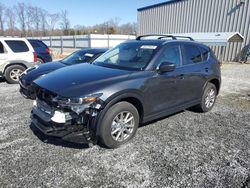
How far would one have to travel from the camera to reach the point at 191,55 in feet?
15.6

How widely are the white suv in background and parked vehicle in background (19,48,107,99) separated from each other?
80.5 inches

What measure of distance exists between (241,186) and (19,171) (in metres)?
2.88

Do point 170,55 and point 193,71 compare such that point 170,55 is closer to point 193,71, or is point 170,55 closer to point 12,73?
point 193,71

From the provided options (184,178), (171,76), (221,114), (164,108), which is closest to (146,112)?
(164,108)

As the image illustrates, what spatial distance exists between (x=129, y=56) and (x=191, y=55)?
1453 mm

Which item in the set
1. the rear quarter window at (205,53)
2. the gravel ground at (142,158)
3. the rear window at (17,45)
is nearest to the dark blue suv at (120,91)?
the rear quarter window at (205,53)

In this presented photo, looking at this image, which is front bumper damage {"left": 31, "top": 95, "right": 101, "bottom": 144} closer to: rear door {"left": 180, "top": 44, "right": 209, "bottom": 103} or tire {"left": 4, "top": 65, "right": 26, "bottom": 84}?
rear door {"left": 180, "top": 44, "right": 209, "bottom": 103}

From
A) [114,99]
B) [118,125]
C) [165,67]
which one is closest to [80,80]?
[114,99]

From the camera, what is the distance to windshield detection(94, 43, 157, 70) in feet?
13.0

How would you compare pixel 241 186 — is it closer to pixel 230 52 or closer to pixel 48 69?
pixel 48 69

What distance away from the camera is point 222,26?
18562 mm

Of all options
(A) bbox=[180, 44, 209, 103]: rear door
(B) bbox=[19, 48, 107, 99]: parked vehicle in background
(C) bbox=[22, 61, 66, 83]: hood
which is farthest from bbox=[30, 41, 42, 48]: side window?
(A) bbox=[180, 44, 209, 103]: rear door

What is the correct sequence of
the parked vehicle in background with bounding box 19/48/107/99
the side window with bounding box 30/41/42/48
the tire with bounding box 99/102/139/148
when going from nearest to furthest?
the tire with bounding box 99/102/139/148
the parked vehicle in background with bounding box 19/48/107/99
the side window with bounding box 30/41/42/48

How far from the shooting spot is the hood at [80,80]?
3.15 metres
